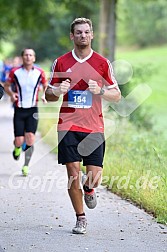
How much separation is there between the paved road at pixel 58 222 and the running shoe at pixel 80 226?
83 mm

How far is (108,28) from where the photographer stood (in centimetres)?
2127

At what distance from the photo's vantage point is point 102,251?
Answer: 718 centimetres

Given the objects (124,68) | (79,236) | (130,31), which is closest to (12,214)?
(79,236)

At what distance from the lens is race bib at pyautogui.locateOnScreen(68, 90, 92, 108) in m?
7.89

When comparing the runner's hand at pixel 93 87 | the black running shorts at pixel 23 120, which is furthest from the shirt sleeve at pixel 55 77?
the black running shorts at pixel 23 120

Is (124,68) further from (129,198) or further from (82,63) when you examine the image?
(82,63)

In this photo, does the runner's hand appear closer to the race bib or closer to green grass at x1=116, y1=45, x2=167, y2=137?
the race bib

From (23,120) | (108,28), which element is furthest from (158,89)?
(23,120)

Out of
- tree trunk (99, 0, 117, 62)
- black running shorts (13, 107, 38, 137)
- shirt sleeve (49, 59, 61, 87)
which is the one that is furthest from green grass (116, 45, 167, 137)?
shirt sleeve (49, 59, 61, 87)

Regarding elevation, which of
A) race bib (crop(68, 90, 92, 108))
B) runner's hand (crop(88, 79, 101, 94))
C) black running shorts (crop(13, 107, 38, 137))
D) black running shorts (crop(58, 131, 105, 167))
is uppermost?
runner's hand (crop(88, 79, 101, 94))

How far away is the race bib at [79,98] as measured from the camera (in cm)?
789

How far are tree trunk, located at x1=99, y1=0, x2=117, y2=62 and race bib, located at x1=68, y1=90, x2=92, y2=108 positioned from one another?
13.2 meters

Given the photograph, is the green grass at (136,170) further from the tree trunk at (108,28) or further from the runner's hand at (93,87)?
the tree trunk at (108,28)

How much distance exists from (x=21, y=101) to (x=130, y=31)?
7857 centimetres
